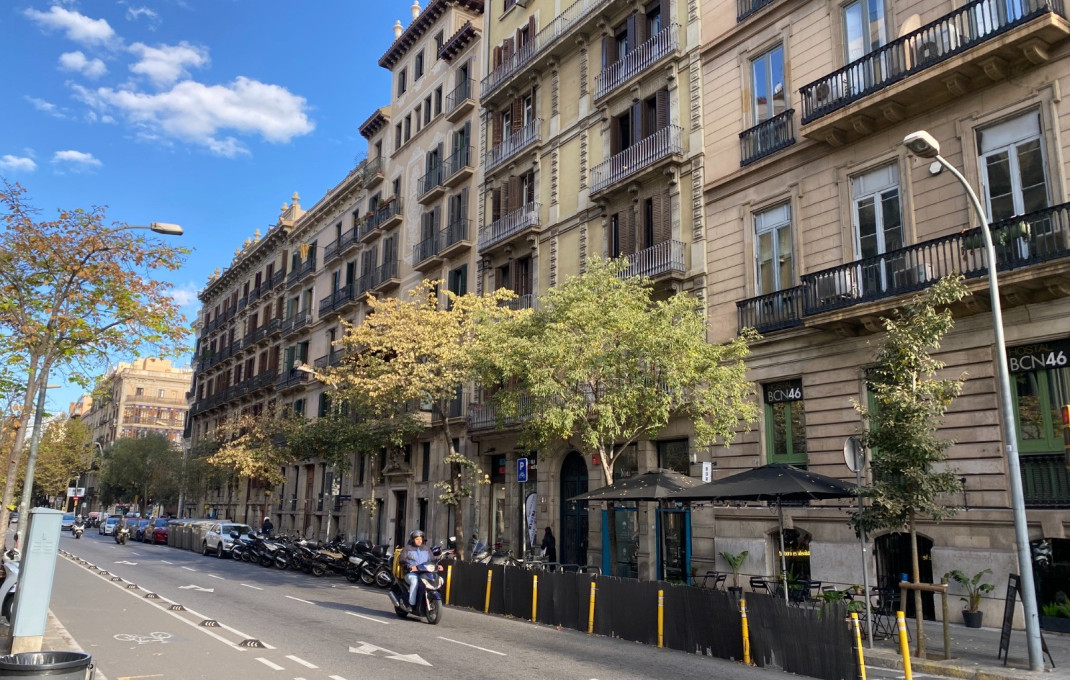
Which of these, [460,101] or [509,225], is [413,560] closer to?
[509,225]

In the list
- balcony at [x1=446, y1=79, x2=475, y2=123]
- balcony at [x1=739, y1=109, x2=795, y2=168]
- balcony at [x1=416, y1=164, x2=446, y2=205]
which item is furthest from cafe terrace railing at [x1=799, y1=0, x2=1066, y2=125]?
balcony at [x1=416, y1=164, x2=446, y2=205]

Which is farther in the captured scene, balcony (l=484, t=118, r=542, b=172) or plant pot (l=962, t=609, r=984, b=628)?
balcony (l=484, t=118, r=542, b=172)

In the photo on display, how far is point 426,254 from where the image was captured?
121 ft

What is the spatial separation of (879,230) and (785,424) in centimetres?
485

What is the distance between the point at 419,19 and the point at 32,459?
32.0 metres

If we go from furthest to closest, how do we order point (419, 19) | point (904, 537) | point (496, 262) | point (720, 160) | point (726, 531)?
1. point (419, 19)
2. point (496, 262)
3. point (720, 160)
4. point (726, 531)
5. point (904, 537)

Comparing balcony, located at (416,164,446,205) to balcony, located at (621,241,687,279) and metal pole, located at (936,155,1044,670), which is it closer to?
balcony, located at (621,241,687,279)

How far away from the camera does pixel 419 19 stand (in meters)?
40.4

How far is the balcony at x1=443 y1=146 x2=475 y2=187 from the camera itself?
34656mm

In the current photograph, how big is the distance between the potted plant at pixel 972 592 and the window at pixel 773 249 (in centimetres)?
759

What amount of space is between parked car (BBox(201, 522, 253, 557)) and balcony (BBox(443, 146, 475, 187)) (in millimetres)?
17462

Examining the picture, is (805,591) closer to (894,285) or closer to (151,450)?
(894,285)

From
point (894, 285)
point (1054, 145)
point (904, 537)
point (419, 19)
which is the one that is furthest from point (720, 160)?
point (419, 19)

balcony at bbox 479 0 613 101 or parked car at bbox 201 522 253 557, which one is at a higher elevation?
balcony at bbox 479 0 613 101
